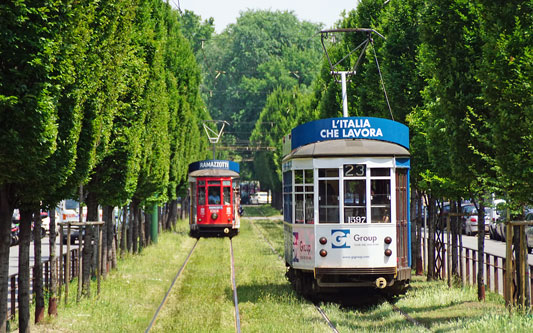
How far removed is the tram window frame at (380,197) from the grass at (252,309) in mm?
1881

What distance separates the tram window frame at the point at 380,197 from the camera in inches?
640

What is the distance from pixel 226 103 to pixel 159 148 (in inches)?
3182

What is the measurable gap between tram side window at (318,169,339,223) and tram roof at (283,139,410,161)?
413mm

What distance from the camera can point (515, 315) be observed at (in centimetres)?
1280

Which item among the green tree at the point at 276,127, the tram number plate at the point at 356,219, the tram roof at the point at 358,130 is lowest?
the tram number plate at the point at 356,219

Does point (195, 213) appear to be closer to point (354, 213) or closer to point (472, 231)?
point (472, 231)

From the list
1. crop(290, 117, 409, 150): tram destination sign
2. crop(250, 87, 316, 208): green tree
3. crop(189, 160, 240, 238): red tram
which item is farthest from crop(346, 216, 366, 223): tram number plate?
crop(250, 87, 316, 208): green tree

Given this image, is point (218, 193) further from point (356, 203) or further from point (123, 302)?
point (356, 203)

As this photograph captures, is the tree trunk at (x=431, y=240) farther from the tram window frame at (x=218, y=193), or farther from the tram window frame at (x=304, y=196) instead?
the tram window frame at (x=218, y=193)

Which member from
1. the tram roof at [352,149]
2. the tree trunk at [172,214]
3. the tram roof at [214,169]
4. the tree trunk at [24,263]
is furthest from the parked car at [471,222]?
the tree trunk at [24,263]

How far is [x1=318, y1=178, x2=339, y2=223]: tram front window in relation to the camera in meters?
16.4

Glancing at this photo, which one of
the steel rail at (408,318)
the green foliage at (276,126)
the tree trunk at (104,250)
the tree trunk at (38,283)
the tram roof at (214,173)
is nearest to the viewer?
the steel rail at (408,318)

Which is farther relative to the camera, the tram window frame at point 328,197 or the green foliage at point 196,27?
the green foliage at point 196,27

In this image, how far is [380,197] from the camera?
1630cm
